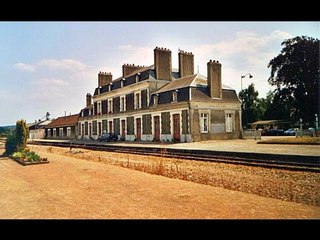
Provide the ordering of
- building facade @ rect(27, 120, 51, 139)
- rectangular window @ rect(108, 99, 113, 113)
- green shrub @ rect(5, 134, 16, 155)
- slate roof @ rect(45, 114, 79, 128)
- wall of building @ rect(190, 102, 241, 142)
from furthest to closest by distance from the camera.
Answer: building facade @ rect(27, 120, 51, 139) → slate roof @ rect(45, 114, 79, 128) → rectangular window @ rect(108, 99, 113, 113) → wall of building @ rect(190, 102, 241, 142) → green shrub @ rect(5, 134, 16, 155)

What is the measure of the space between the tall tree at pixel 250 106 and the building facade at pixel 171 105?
27068mm

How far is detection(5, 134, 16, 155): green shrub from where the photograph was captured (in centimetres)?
1897

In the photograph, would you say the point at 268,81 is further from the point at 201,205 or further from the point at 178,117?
the point at 201,205

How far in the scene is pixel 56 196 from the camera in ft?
23.2

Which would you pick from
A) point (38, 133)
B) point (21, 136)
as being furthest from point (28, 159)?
point (38, 133)

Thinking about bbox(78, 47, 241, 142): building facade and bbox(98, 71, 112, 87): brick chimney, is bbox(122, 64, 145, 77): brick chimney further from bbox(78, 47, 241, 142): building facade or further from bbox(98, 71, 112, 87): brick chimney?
bbox(98, 71, 112, 87): brick chimney

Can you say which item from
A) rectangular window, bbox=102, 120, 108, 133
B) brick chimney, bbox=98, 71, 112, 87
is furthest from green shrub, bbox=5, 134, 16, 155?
brick chimney, bbox=98, 71, 112, 87

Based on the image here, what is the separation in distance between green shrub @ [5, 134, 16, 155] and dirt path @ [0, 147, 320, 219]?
10.7m

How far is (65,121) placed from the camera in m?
57.4

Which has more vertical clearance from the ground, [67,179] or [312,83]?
[312,83]

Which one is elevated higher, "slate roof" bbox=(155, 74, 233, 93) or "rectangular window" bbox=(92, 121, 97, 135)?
"slate roof" bbox=(155, 74, 233, 93)

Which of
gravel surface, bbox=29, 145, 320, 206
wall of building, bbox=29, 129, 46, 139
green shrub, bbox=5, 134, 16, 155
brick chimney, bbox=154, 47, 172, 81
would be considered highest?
brick chimney, bbox=154, 47, 172, 81
